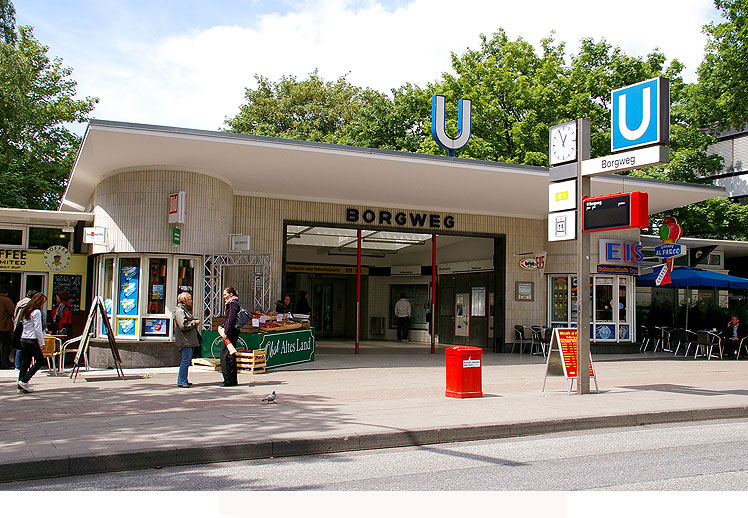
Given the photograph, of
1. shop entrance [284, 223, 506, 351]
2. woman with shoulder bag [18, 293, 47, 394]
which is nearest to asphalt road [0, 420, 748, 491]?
woman with shoulder bag [18, 293, 47, 394]

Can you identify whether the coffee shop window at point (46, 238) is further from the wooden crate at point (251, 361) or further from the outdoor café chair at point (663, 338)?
the outdoor café chair at point (663, 338)

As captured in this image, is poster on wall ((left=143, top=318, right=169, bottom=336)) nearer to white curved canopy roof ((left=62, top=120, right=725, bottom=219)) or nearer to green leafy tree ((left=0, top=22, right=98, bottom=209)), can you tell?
white curved canopy roof ((left=62, top=120, right=725, bottom=219))

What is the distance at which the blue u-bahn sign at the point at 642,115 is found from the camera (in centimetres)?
1006

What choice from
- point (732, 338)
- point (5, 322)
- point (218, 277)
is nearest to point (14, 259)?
point (5, 322)

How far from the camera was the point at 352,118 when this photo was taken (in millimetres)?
37531

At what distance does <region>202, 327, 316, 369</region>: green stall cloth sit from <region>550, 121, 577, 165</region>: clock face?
6.73 m

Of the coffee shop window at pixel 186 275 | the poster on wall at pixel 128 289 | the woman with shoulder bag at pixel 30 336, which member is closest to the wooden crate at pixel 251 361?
the coffee shop window at pixel 186 275

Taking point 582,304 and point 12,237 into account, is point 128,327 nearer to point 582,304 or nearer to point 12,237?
point 12,237

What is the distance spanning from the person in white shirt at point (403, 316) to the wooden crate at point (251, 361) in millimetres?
11349

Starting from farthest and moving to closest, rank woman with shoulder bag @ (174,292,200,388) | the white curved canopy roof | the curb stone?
the white curved canopy roof
woman with shoulder bag @ (174,292,200,388)
the curb stone

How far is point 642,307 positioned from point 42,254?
18854mm

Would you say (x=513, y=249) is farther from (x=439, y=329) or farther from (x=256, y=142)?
(x=256, y=142)

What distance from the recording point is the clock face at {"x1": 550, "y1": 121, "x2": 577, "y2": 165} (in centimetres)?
1148
